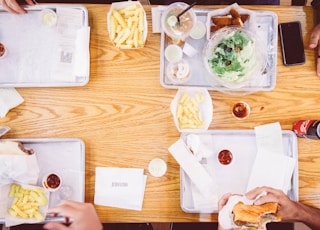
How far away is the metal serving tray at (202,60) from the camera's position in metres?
2.25

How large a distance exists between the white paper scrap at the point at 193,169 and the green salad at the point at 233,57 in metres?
0.43

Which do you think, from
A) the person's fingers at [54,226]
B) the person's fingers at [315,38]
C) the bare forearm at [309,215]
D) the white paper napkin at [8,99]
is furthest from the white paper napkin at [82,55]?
the bare forearm at [309,215]

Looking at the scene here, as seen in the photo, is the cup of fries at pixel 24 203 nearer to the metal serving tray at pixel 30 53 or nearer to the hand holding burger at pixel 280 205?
the metal serving tray at pixel 30 53

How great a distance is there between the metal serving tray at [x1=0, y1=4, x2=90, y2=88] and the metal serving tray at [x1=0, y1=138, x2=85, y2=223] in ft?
1.01

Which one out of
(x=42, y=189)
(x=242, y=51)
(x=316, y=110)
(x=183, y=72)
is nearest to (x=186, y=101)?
(x=183, y=72)

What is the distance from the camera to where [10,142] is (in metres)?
2.11

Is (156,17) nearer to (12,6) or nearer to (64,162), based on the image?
(12,6)

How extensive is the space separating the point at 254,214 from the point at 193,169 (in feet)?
1.36

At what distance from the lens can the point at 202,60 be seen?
2277 millimetres

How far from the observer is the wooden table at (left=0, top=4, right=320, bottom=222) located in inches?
88.3

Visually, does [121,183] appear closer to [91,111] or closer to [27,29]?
[91,111]

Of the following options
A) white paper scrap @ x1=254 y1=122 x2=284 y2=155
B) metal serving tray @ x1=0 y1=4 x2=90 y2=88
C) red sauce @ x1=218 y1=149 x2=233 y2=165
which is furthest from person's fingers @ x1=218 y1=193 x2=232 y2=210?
metal serving tray @ x1=0 y1=4 x2=90 y2=88

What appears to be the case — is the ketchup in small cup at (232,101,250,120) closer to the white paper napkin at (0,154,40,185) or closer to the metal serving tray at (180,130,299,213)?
the metal serving tray at (180,130,299,213)

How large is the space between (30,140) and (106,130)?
1.30ft
